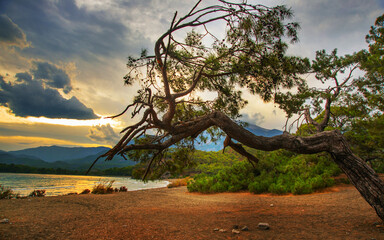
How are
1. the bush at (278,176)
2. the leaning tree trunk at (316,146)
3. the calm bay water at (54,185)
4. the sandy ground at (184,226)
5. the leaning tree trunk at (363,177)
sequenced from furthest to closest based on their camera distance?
the calm bay water at (54,185), the bush at (278,176), the leaning tree trunk at (316,146), the leaning tree trunk at (363,177), the sandy ground at (184,226)

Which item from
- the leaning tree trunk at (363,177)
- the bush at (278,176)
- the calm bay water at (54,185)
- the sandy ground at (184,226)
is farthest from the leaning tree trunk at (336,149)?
the calm bay water at (54,185)

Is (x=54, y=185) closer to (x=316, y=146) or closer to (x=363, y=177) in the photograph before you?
(x=316, y=146)

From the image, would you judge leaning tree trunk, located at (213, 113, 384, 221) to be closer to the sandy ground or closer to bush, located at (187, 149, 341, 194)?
the sandy ground

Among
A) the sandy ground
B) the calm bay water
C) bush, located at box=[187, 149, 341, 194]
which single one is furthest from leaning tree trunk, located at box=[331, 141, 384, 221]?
the calm bay water

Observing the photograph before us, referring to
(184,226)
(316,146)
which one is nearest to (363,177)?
(316,146)

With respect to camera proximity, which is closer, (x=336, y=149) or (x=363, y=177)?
(x=363, y=177)

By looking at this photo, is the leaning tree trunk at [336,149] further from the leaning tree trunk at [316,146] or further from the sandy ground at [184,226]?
the sandy ground at [184,226]

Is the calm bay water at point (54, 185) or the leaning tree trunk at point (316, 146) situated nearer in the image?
the leaning tree trunk at point (316, 146)

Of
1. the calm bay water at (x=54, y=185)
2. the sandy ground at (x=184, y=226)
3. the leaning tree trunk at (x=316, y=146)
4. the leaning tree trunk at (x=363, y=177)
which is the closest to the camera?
the sandy ground at (x=184, y=226)

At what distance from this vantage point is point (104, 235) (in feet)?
10.5

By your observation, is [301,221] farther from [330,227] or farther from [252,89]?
[252,89]

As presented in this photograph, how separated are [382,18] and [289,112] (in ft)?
32.2

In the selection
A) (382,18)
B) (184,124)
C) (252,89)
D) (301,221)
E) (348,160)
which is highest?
(382,18)

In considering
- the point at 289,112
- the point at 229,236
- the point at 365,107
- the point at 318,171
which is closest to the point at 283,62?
the point at 289,112
